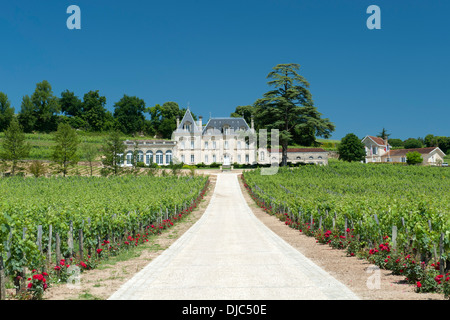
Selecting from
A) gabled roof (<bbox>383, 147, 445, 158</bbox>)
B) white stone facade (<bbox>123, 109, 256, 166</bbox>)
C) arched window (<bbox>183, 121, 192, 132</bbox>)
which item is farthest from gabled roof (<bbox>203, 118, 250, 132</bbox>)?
gabled roof (<bbox>383, 147, 445, 158</bbox>)

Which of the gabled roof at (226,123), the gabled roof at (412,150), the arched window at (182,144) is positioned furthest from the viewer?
the gabled roof at (412,150)

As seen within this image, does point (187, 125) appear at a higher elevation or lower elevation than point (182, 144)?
higher

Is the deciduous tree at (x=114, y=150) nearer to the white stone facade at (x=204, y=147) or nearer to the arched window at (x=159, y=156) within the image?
the white stone facade at (x=204, y=147)

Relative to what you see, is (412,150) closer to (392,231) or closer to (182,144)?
(182,144)

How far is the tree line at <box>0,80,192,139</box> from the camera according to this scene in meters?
91.8

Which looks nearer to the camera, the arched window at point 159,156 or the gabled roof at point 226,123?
the arched window at point 159,156

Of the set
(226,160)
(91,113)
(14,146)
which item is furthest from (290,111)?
(91,113)

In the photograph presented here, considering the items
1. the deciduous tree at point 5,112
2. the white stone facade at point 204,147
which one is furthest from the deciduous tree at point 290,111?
the deciduous tree at point 5,112

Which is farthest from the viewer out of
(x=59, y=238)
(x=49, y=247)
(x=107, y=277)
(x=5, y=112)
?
(x=5, y=112)

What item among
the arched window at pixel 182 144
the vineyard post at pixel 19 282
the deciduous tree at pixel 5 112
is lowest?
the vineyard post at pixel 19 282

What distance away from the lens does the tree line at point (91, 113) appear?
3612 inches

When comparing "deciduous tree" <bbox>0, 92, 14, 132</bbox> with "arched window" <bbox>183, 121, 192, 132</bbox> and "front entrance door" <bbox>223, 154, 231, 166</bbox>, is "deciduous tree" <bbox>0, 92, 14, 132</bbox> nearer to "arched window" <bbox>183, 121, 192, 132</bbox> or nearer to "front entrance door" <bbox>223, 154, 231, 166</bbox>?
"arched window" <bbox>183, 121, 192, 132</bbox>

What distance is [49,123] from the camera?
9431cm

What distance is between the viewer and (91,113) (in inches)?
3942
